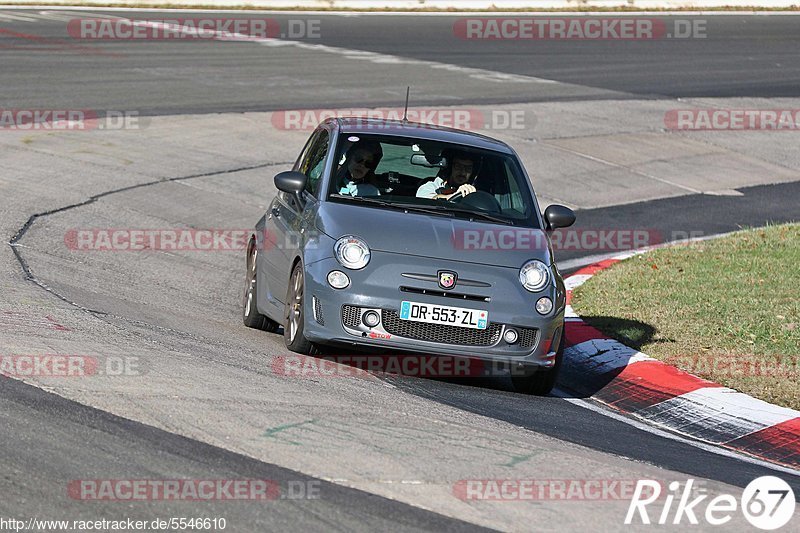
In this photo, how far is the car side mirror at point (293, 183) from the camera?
31.2 ft

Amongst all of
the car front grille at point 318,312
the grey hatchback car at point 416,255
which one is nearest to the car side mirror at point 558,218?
the grey hatchback car at point 416,255

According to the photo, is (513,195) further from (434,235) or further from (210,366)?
(210,366)

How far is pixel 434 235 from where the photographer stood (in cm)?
877

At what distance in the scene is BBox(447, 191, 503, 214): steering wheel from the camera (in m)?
9.43

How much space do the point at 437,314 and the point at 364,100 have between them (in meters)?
14.2

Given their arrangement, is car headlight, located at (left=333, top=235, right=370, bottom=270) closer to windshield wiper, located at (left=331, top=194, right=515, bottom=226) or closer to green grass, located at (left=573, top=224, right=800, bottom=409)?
windshield wiper, located at (left=331, top=194, right=515, bottom=226)

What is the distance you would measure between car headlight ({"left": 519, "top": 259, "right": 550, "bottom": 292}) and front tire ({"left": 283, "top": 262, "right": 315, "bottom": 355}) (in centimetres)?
144

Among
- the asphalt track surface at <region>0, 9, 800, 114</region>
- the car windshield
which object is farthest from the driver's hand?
the asphalt track surface at <region>0, 9, 800, 114</region>

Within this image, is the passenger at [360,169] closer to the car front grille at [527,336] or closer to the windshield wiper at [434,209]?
the windshield wiper at [434,209]

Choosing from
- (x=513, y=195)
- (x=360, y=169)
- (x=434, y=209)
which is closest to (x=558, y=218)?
(x=513, y=195)

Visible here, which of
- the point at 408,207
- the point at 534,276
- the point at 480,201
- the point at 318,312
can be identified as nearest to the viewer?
the point at 318,312

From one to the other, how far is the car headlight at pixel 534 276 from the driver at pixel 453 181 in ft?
3.35

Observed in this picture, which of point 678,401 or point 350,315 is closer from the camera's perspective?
point 350,315

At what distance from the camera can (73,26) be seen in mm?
29000
